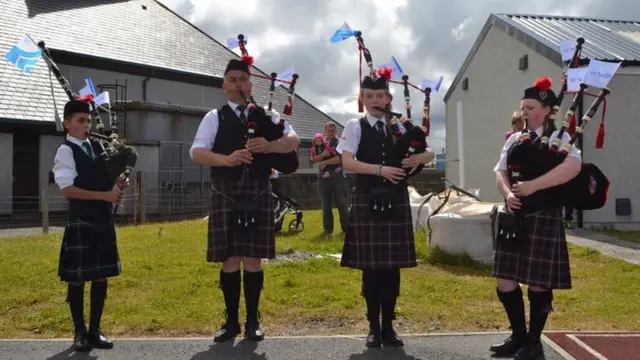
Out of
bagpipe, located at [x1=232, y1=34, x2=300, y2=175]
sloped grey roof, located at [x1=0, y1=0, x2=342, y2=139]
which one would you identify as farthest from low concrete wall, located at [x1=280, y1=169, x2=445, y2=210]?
bagpipe, located at [x1=232, y1=34, x2=300, y2=175]

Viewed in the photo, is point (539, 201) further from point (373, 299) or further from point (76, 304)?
point (76, 304)

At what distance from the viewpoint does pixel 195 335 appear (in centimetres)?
425

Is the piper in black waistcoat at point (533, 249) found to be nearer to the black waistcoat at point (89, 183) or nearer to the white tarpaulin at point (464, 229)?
the black waistcoat at point (89, 183)

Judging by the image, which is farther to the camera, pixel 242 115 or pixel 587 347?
pixel 242 115

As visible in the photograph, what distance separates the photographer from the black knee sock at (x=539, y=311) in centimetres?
366

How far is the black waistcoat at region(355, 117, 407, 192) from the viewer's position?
3.88 m

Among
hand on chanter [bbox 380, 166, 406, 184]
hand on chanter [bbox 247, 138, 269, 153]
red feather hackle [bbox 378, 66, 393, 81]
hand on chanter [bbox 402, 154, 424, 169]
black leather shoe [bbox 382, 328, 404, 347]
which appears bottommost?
black leather shoe [bbox 382, 328, 404, 347]

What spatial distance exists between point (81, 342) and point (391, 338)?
6.72 feet

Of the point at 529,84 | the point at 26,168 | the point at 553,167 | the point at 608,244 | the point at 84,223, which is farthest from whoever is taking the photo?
the point at 26,168

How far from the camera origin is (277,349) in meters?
3.88

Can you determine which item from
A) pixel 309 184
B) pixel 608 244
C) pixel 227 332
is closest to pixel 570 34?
pixel 608 244

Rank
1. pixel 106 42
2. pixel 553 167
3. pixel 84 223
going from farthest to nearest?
pixel 106 42 → pixel 84 223 → pixel 553 167

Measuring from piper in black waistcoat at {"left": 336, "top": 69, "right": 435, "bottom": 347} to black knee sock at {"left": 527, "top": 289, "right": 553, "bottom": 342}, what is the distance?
2.61 ft

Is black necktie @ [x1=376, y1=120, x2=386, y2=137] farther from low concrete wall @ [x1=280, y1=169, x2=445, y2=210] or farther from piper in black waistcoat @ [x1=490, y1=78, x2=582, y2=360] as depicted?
low concrete wall @ [x1=280, y1=169, x2=445, y2=210]
